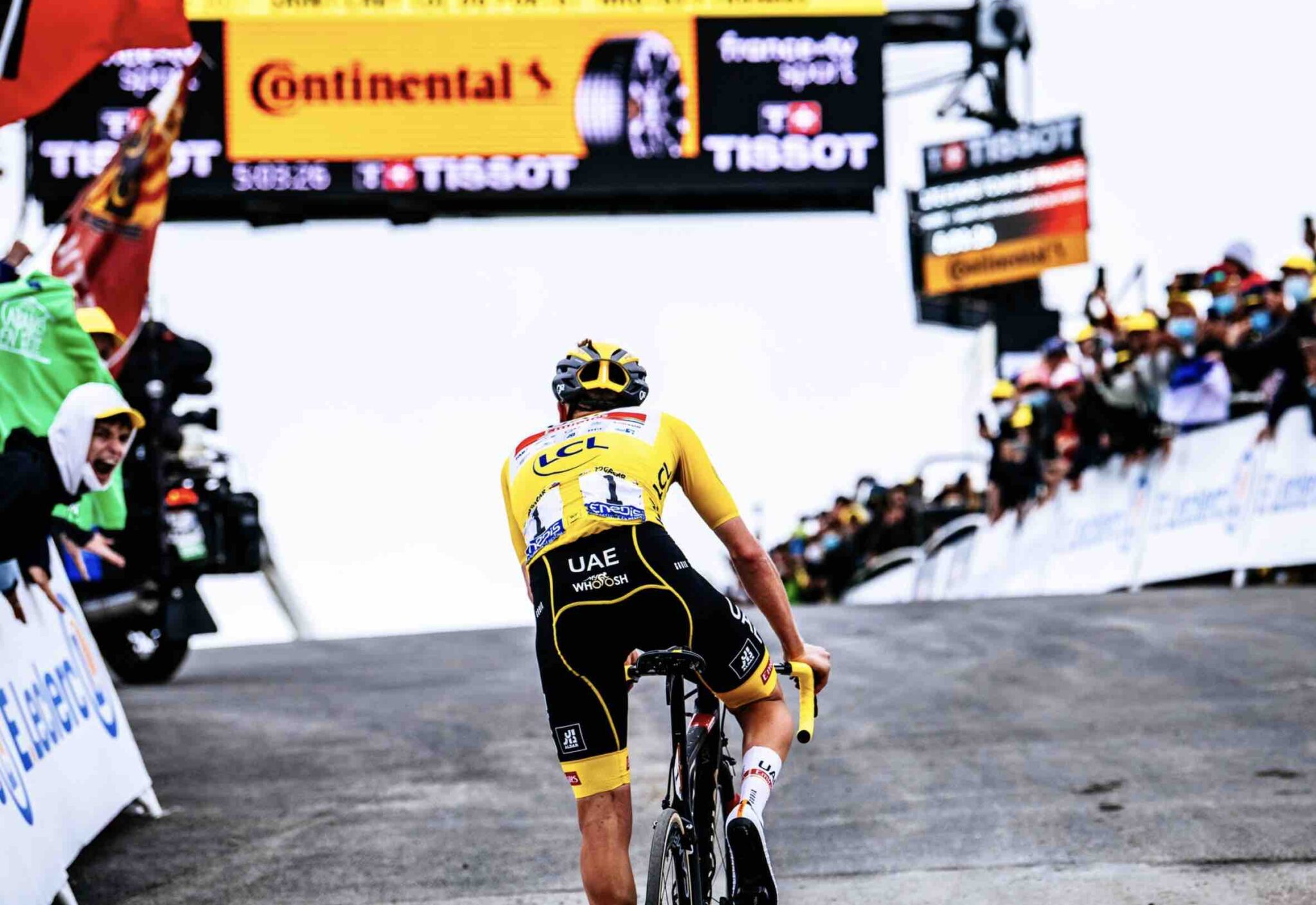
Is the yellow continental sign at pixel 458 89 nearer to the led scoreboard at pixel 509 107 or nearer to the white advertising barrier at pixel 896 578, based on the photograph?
the led scoreboard at pixel 509 107

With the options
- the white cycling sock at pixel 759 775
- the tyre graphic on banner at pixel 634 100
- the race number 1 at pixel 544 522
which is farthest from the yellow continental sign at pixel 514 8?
the white cycling sock at pixel 759 775

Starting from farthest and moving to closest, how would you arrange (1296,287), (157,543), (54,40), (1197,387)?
(1197,387) → (1296,287) → (157,543) → (54,40)

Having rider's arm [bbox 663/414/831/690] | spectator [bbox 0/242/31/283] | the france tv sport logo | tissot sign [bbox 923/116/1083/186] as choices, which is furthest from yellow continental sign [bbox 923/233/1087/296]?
rider's arm [bbox 663/414/831/690]

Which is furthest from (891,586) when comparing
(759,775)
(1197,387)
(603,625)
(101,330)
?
(603,625)

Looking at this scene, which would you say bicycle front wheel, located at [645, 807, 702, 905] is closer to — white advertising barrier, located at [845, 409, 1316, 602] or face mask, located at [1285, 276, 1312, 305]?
white advertising barrier, located at [845, 409, 1316, 602]

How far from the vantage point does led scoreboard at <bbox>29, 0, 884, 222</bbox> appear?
23375 millimetres

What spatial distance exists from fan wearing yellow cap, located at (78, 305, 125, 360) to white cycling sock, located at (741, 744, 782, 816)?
7193mm

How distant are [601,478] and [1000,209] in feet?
98.0

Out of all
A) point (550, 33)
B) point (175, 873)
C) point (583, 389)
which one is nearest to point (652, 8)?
point (550, 33)

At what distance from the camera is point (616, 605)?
5.64 m

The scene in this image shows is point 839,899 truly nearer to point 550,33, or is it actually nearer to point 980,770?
point 980,770

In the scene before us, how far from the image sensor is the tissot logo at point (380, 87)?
77.6ft

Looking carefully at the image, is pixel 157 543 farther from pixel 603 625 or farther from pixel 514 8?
pixel 514 8

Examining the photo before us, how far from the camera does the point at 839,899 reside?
737cm
